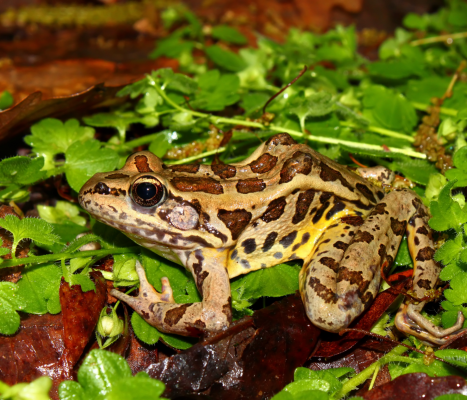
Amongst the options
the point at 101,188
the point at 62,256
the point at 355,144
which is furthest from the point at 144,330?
the point at 355,144

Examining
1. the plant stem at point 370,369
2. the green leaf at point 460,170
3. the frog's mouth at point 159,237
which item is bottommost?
the plant stem at point 370,369

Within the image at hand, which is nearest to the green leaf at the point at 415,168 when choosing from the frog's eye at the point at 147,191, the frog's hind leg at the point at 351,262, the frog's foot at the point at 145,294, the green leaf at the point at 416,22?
the frog's hind leg at the point at 351,262

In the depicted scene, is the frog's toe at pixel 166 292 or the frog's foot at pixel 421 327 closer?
the frog's foot at pixel 421 327

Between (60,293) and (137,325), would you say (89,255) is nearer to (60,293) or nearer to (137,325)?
(60,293)

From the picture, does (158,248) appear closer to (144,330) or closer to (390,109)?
(144,330)

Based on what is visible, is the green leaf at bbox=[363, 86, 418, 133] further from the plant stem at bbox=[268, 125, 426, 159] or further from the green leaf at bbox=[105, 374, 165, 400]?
the green leaf at bbox=[105, 374, 165, 400]

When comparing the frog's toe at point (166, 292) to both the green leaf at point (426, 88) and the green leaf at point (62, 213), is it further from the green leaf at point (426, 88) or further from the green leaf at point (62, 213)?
the green leaf at point (426, 88)

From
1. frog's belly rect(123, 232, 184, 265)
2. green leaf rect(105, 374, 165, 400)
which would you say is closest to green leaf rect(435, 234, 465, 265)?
frog's belly rect(123, 232, 184, 265)
